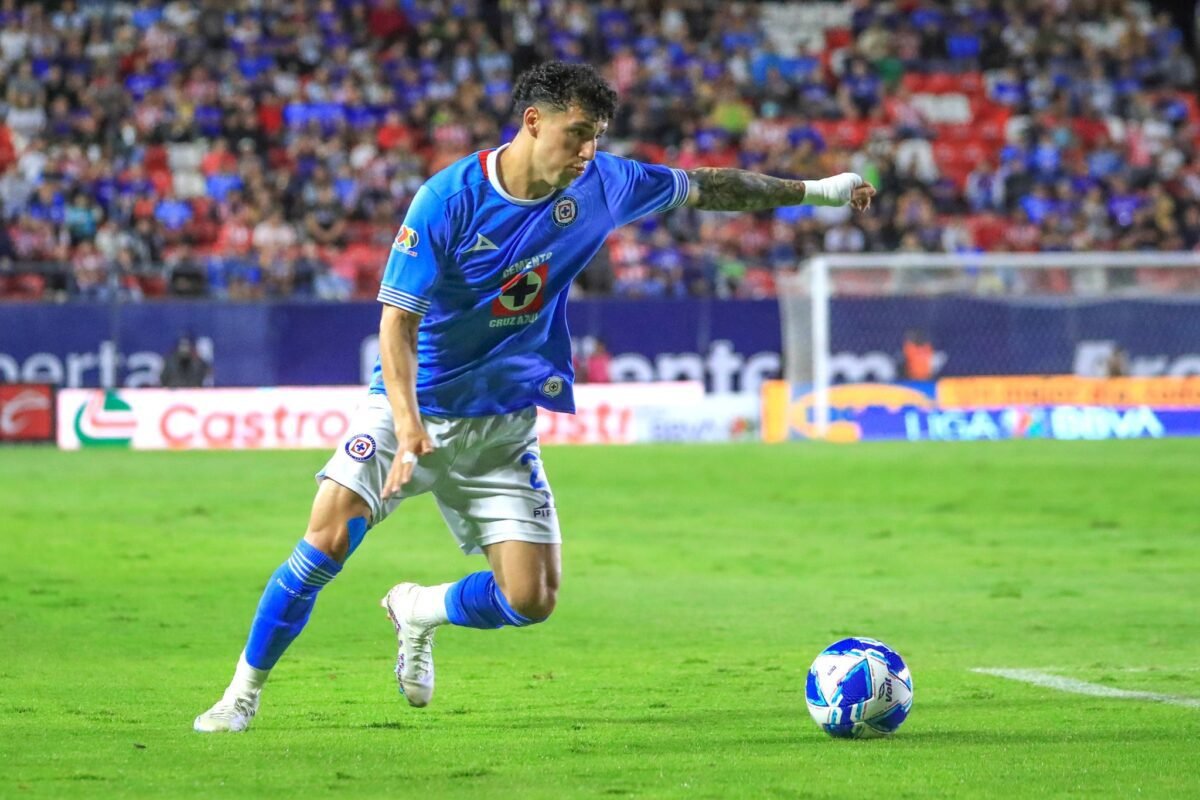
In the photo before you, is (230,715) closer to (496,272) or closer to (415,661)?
(415,661)

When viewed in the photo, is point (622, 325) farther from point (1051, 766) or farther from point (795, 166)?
point (1051, 766)

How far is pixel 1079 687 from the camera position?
7941 millimetres

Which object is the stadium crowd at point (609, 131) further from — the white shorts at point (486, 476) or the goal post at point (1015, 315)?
the white shorts at point (486, 476)

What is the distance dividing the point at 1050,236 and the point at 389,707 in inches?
928

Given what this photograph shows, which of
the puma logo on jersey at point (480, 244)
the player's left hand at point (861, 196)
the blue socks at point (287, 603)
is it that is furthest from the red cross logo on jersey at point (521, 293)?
the player's left hand at point (861, 196)

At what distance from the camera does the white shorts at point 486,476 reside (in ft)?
21.7

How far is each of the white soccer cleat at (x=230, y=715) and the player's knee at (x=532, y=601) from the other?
994 millimetres

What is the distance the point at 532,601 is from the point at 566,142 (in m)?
1.69

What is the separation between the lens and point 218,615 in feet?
34.2

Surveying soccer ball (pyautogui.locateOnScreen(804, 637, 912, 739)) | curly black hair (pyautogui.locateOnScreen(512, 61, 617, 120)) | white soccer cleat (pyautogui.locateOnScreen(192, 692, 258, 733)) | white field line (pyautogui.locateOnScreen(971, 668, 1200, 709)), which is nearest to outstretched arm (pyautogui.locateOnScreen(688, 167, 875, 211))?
curly black hair (pyautogui.locateOnScreen(512, 61, 617, 120))

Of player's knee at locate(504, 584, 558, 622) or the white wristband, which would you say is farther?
the white wristband

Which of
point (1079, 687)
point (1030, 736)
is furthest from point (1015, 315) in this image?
point (1030, 736)

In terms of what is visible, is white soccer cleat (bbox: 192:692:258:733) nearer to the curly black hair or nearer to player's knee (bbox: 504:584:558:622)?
player's knee (bbox: 504:584:558:622)

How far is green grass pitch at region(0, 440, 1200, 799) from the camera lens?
5.79m
